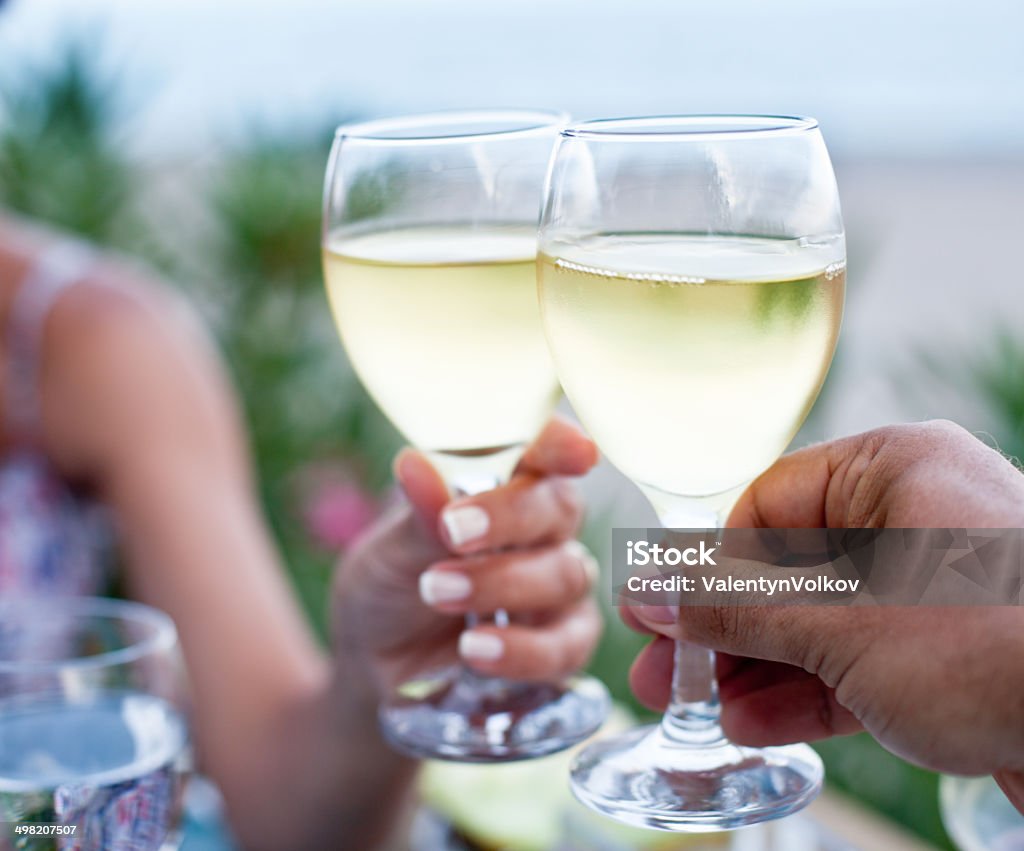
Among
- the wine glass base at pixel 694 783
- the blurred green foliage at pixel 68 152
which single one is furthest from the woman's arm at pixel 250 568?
the blurred green foliage at pixel 68 152

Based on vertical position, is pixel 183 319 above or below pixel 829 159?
below

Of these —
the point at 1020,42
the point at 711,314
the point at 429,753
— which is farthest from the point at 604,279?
the point at 1020,42

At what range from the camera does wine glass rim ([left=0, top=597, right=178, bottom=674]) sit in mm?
890

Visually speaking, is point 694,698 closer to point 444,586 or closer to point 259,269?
point 444,586

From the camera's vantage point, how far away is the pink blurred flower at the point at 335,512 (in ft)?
10.2

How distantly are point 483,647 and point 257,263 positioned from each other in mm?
2738

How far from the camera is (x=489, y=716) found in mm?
1048

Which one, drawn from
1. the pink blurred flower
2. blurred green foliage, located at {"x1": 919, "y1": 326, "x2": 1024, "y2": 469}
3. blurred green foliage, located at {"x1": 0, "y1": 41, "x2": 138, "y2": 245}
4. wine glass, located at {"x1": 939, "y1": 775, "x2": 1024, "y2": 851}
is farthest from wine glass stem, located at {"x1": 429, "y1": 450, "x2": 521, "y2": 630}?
blurred green foliage, located at {"x1": 0, "y1": 41, "x2": 138, "y2": 245}

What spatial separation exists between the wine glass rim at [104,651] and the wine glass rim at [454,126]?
399 millimetres

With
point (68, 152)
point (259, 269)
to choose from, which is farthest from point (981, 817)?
point (68, 152)

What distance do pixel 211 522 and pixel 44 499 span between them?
1.06ft

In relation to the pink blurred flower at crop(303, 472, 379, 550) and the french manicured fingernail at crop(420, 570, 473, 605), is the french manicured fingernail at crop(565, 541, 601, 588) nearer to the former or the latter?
the french manicured fingernail at crop(420, 570, 473, 605)

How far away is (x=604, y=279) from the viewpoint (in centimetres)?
74

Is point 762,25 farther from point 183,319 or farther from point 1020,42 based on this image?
point 183,319
